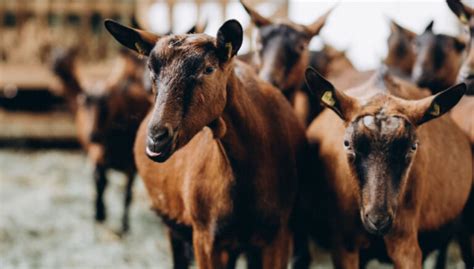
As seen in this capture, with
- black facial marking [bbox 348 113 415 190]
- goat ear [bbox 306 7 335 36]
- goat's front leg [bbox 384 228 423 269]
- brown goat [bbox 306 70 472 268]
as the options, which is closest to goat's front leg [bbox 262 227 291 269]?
brown goat [bbox 306 70 472 268]

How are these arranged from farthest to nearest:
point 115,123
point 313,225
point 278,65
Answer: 1. point 115,123
2. point 278,65
3. point 313,225

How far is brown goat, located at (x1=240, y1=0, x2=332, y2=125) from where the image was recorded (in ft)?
22.2

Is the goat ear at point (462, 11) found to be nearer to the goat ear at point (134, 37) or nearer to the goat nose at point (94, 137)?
the goat ear at point (134, 37)

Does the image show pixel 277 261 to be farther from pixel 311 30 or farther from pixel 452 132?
pixel 311 30

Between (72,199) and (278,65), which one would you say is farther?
(72,199)

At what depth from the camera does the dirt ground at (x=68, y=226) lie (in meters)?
8.06

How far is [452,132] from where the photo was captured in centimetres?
592

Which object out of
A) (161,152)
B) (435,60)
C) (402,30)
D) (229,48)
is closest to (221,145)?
(229,48)

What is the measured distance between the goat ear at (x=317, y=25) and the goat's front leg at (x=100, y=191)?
3.89 metres

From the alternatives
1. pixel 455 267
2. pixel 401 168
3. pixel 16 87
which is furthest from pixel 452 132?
pixel 16 87

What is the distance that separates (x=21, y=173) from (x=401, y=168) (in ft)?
31.7

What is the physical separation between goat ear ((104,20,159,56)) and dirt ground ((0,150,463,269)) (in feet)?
12.4

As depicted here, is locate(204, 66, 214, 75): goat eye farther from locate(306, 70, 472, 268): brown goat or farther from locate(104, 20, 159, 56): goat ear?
locate(306, 70, 472, 268): brown goat

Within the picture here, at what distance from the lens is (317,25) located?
23.9 feet
